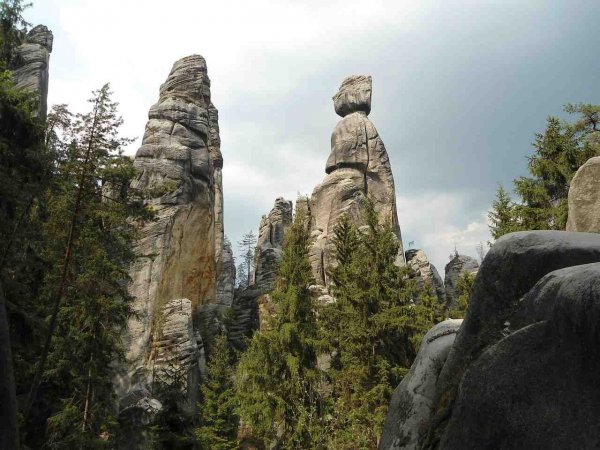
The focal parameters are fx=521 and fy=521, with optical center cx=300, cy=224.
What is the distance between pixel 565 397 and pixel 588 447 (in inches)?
15.2

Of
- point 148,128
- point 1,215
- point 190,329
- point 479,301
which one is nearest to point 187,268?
point 190,329

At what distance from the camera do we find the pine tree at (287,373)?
21297mm

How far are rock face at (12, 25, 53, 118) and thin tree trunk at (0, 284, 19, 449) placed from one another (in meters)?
40.1

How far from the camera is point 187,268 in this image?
1597 inches

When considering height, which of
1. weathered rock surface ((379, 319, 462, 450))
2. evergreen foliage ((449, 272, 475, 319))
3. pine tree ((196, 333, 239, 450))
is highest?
evergreen foliage ((449, 272, 475, 319))

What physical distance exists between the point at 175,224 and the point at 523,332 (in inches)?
1462

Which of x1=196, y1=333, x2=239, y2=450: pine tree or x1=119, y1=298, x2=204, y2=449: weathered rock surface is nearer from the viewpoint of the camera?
x1=196, y1=333, x2=239, y2=450: pine tree

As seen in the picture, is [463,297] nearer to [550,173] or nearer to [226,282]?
[550,173]

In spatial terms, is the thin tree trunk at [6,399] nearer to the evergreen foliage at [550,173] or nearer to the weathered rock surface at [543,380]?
the weathered rock surface at [543,380]

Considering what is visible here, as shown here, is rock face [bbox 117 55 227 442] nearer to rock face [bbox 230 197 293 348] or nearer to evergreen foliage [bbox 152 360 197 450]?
rock face [bbox 230 197 293 348]

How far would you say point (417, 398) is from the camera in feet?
22.4

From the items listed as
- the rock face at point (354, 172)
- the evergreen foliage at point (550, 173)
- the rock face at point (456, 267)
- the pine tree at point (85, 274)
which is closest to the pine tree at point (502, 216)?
the evergreen foliage at point (550, 173)

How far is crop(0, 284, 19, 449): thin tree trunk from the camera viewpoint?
524cm

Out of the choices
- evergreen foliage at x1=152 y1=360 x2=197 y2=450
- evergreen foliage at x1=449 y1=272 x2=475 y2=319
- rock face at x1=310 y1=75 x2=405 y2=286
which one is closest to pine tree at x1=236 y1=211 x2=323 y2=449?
evergreen foliage at x1=152 y1=360 x2=197 y2=450
